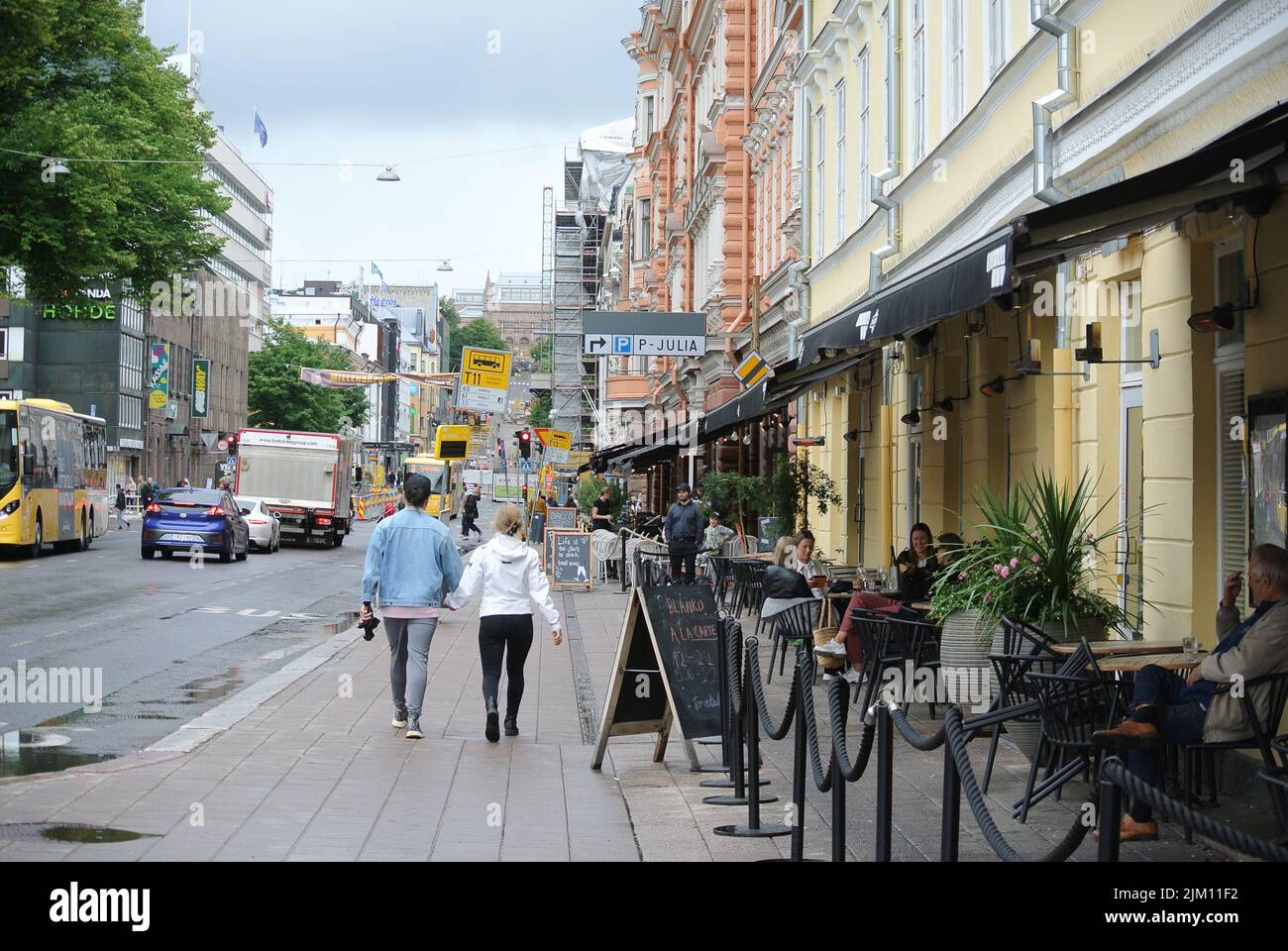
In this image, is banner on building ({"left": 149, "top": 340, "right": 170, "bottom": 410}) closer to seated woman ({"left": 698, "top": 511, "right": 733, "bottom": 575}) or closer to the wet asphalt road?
the wet asphalt road

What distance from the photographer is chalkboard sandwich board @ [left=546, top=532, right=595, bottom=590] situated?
28719 mm

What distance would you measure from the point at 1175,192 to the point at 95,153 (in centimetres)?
2981

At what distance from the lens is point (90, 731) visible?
36.0 feet

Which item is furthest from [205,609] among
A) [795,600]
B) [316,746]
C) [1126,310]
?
[1126,310]

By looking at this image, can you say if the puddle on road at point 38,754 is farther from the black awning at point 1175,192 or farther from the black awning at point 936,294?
the black awning at point 1175,192

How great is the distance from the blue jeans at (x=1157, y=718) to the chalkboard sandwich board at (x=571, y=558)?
70.1 ft

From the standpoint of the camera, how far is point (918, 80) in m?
18.1

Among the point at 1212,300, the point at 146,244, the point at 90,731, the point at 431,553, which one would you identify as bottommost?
the point at 90,731

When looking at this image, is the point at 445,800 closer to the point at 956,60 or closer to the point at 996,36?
the point at 996,36

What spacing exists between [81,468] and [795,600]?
29.2m

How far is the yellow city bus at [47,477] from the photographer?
33.1 metres

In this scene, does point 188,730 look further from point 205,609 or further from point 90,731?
point 205,609

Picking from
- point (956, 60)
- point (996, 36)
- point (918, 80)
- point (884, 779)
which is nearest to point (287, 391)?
point (918, 80)

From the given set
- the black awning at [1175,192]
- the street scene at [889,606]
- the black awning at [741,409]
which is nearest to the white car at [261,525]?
the street scene at [889,606]
